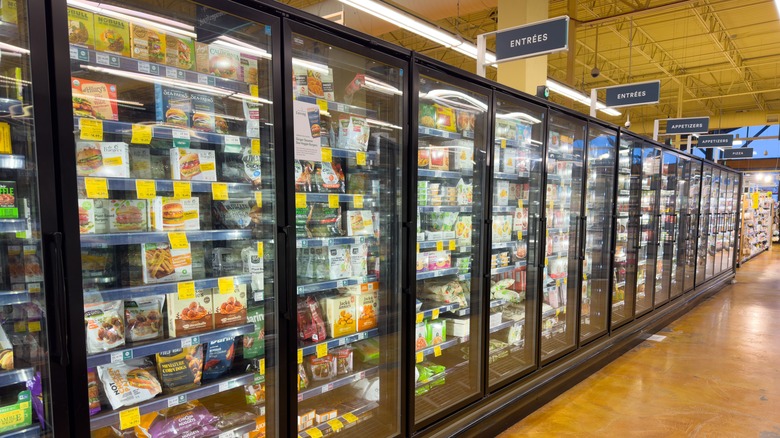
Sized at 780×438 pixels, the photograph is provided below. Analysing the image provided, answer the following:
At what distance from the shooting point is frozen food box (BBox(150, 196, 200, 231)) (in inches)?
75.0

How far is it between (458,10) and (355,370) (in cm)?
562

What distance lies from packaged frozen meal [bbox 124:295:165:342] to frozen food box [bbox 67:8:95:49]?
1.04 metres

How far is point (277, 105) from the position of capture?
1.94 metres

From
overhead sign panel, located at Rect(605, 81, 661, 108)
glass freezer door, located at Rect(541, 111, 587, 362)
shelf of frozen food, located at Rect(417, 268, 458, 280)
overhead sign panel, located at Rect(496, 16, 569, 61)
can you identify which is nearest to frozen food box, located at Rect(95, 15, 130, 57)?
shelf of frozen food, located at Rect(417, 268, 458, 280)

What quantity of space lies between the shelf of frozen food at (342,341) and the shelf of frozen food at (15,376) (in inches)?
42.2

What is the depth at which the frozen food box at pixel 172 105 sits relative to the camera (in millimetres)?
1935

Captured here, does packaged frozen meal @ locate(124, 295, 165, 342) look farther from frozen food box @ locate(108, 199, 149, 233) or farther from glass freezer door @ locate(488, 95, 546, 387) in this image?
glass freezer door @ locate(488, 95, 546, 387)

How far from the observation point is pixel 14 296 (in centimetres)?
143

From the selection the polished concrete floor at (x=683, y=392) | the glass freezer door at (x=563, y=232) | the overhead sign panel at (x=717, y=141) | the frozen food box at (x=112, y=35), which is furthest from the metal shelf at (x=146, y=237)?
the overhead sign panel at (x=717, y=141)

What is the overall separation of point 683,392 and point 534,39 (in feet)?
11.1

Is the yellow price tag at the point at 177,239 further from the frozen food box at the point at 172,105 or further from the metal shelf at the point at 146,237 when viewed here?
the frozen food box at the point at 172,105

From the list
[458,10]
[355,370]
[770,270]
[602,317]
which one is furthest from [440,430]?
[770,270]

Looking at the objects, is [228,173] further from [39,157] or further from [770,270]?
[770,270]

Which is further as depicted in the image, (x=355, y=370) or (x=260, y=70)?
(x=355, y=370)
